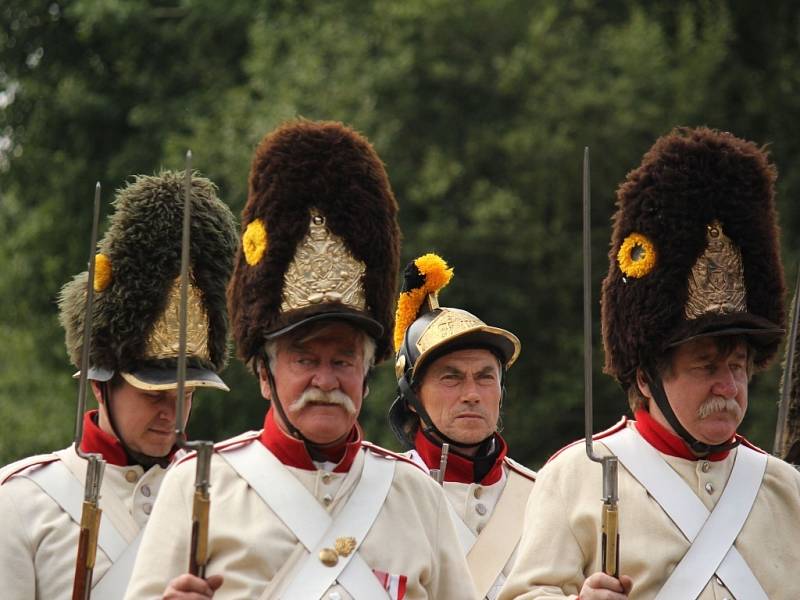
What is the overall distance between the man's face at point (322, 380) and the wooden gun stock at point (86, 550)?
73cm

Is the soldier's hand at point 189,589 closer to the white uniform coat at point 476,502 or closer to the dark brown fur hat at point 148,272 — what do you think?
the dark brown fur hat at point 148,272

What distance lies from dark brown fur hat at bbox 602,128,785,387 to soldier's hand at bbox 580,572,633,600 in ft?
3.57

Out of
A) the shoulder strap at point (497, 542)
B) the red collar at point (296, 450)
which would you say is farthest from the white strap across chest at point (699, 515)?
the shoulder strap at point (497, 542)

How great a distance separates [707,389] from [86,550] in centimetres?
229

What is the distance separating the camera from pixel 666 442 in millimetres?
6863

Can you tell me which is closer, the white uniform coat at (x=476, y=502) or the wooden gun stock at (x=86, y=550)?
the wooden gun stock at (x=86, y=550)

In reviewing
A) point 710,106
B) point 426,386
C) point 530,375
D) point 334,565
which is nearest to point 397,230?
point 334,565

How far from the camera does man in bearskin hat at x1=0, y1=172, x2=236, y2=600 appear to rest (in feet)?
23.3

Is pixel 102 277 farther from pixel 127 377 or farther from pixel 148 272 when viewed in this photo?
pixel 127 377

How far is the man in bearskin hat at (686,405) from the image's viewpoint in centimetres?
659

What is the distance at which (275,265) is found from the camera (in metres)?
6.52

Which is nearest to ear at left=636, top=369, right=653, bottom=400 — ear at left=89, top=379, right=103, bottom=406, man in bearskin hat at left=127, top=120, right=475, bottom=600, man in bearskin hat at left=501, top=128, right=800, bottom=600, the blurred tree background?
man in bearskin hat at left=501, top=128, right=800, bottom=600

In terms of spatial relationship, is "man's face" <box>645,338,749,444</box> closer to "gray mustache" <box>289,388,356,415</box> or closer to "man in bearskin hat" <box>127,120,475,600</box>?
"man in bearskin hat" <box>127,120,475,600</box>

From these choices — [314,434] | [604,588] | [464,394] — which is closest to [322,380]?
[314,434]
